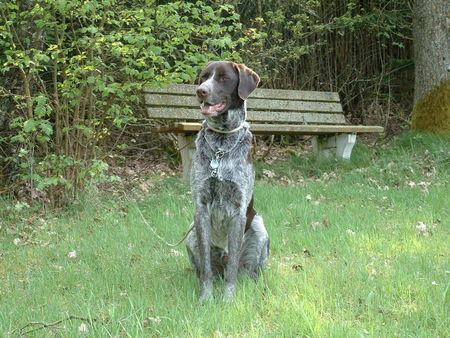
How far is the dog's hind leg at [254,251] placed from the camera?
370cm

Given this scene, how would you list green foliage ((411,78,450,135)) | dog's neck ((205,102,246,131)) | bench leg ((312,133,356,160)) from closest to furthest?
dog's neck ((205,102,246,131)) < bench leg ((312,133,356,160)) < green foliage ((411,78,450,135))

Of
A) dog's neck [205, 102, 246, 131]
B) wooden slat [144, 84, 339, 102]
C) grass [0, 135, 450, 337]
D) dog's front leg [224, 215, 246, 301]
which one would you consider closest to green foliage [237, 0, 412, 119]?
wooden slat [144, 84, 339, 102]

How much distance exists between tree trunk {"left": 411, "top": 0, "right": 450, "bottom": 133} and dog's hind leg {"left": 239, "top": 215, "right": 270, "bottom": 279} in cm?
566

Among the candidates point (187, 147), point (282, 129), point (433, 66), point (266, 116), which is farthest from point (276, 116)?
point (433, 66)

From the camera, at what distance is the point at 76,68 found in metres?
5.40

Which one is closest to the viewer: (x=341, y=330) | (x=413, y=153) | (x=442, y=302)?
(x=341, y=330)

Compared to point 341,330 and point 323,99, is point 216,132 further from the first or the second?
point 323,99

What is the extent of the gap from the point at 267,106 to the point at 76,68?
3.74 metres

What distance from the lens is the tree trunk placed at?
8.53 m

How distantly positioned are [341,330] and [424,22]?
7364mm

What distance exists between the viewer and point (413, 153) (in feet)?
26.4

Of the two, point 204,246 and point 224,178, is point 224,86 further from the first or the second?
point 204,246

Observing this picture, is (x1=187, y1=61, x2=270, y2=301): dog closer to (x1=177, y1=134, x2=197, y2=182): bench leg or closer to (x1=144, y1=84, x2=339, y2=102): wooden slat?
(x1=177, y1=134, x2=197, y2=182): bench leg

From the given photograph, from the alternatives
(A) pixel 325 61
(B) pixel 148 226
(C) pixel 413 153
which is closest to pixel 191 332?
(B) pixel 148 226
